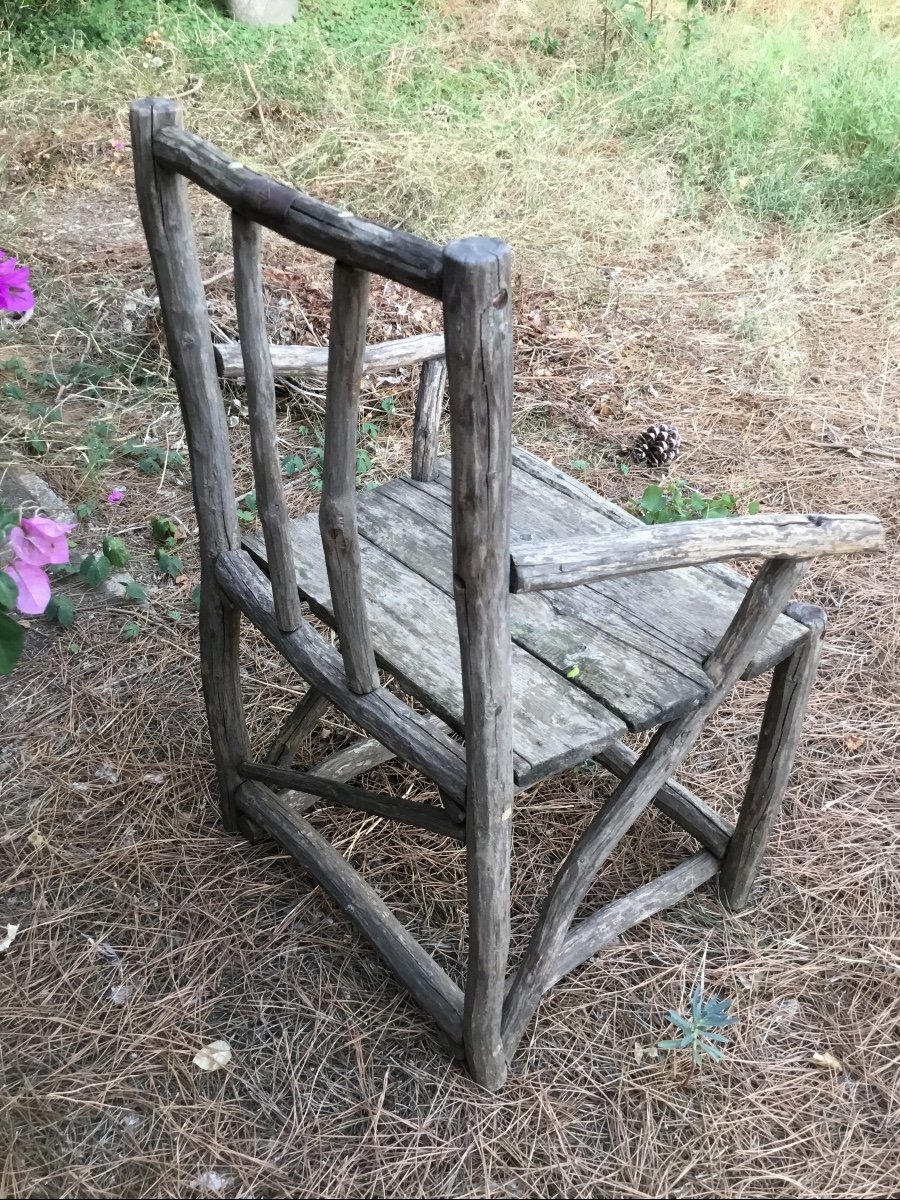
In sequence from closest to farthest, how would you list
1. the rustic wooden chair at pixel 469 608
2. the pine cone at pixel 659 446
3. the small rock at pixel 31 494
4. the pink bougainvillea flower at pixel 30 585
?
the rustic wooden chair at pixel 469 608 < the pink bougainvillea flower at pixel 30 585 < the small rock at pixel 31 494 < the pine cone at pixel 659 446

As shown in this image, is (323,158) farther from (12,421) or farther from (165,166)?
(165,166)

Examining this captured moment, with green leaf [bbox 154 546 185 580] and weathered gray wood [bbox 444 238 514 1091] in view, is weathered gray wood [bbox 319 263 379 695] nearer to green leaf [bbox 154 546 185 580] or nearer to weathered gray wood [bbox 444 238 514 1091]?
weathered gray wood [bbox 444 238 514 1091]

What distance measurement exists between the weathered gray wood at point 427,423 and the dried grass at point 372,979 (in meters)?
0.73

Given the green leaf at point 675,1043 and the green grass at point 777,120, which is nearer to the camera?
the green leaf at point 675,1043

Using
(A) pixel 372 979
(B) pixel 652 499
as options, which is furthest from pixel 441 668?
(B) pixel 652 499

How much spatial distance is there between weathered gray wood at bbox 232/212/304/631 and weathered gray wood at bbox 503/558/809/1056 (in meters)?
0.59

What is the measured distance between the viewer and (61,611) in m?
2.38

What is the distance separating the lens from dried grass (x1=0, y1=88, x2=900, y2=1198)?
1.52m

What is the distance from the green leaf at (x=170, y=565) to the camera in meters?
2.59

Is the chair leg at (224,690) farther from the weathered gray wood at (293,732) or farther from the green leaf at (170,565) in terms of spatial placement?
the green leaf at (170,565)

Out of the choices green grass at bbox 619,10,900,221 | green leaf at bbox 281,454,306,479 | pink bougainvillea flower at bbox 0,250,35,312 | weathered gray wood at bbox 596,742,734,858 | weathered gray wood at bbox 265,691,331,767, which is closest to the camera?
pink bougainvillea flower at bbox 0,250,35,312

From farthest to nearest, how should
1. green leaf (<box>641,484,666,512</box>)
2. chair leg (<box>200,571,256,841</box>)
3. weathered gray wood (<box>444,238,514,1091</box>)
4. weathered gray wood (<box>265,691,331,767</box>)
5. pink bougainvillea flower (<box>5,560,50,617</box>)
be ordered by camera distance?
green leaf (<box>641,484,666,512</box>)
weathered gray wood (<box>265,691,331,767</box>)
chair leg (<box>200,571,256,841</box>)
pink bougainvillea flower (<box>5,560,50,617</box>)
weathered gray wood (<box>444,238,514,1091</box>)

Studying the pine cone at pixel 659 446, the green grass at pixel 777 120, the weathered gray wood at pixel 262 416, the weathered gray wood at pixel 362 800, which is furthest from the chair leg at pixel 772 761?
the green grass at pixel 777 120

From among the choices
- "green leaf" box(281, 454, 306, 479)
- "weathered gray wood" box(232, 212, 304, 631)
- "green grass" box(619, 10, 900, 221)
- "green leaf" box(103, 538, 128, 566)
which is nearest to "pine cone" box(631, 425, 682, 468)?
"green leaf" box(281, 454, 306, 479)
